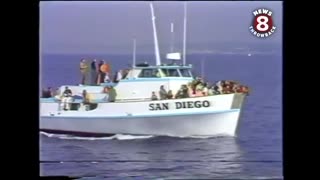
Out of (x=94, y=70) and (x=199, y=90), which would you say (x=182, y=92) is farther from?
(x=94, y=70)

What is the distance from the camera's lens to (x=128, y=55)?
346cm

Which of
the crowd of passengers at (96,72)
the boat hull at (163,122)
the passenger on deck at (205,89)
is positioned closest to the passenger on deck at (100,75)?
the crowd of passengers at (96,72)

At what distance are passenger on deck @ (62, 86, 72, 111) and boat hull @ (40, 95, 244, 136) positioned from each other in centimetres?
4

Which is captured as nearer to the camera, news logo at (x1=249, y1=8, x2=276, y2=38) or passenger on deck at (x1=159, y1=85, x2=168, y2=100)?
news logo at (x1=249, y1=8, x2=276, y2=38)

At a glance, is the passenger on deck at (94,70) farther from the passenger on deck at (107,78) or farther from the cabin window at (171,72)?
the cabin window at (171,72)

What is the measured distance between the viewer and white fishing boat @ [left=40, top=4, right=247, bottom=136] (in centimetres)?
349

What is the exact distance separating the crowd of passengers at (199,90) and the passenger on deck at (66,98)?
46 cm

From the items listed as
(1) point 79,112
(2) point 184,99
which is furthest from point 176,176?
(1) point 79,112

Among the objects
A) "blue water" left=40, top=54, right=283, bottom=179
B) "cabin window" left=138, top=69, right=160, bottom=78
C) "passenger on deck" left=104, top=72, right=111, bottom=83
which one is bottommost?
"blue water" left=40, top=54, right=283, bottom=179

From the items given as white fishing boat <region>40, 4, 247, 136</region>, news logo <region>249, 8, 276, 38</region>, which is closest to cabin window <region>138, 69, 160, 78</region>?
white fishing boat <region>40, 4, 247, 136</region>

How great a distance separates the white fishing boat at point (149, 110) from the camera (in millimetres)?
3488

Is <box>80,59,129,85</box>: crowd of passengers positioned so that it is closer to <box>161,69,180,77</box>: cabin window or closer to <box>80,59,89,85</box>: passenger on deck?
<box>80,59,89,85</box>: passenger on deck

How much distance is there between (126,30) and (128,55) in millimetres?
139
